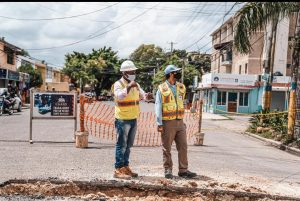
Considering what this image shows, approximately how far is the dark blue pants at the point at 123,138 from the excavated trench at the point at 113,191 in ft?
2.35

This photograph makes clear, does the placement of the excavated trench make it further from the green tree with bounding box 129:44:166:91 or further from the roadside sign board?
the green tree with bounding box 129:44:166:91

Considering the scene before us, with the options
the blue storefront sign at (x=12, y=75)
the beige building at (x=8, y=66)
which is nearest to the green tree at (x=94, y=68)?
the beige building at (x=8, y=66)

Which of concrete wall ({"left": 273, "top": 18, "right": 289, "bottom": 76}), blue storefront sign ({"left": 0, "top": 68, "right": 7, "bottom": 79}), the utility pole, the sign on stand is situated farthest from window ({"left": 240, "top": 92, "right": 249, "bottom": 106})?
the sign on stand

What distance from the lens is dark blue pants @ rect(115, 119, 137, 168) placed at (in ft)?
23.6

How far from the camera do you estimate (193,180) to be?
717cm

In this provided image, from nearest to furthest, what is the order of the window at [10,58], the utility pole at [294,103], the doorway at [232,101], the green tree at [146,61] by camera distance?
the utility pole at [294,103] < the doorway at [232,101] < the window at [10,58] < the green tree at [146,61]

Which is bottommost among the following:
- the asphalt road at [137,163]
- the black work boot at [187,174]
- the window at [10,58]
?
the asphalt road at [137,163]

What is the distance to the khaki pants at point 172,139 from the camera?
7352 mm

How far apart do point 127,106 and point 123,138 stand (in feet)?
1.77

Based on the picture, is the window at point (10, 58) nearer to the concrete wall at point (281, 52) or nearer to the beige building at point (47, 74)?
the beige building at point (47, 74)

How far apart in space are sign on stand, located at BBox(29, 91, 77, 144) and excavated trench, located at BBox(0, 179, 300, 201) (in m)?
5.83

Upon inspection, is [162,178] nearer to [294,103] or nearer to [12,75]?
[294,103]

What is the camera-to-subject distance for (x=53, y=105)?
12.4 m

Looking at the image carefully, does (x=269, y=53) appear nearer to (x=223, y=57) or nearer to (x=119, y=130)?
(x=119, y=130)
